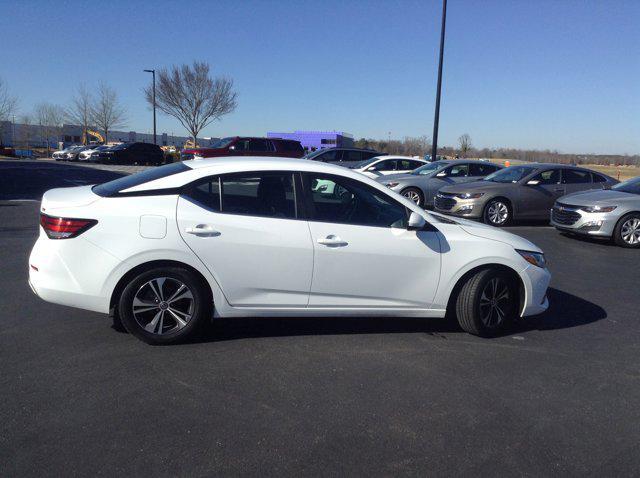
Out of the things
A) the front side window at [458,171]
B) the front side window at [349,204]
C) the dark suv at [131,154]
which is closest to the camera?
the front side window at [349,204]

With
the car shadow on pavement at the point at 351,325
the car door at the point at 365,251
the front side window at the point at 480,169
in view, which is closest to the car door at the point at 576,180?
the front side window at the point at 480,169

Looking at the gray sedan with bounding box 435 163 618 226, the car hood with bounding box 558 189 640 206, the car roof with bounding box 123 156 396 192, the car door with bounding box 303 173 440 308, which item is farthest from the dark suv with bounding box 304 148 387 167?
the car door with bounding box 303 173 440 308

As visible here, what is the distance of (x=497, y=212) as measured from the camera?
39.3 feet

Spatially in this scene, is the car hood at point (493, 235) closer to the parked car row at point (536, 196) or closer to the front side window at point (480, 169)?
the parked car row at point (536, 196)

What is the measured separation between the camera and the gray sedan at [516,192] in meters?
11.9

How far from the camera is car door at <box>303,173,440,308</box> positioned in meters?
4.34

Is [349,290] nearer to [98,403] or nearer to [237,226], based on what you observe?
[237,226]

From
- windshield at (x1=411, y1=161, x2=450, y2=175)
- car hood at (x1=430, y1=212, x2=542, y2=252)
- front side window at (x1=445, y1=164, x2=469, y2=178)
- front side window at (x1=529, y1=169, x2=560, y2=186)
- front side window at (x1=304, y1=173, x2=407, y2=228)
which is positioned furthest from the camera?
windshield at (x1=411, y1=161, x2=450, y2=175)

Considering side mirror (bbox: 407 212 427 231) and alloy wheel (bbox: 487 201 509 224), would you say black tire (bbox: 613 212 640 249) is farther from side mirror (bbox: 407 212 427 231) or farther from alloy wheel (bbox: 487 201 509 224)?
side mirror (bbox: 407 212 427 231)

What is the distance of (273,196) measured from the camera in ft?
14.4

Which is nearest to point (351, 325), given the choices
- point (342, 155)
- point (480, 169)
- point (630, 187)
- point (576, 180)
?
point (630, 187)

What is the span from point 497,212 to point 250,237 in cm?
904

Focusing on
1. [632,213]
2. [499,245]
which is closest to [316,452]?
[499,245]

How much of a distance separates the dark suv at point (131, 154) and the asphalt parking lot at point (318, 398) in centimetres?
3407
